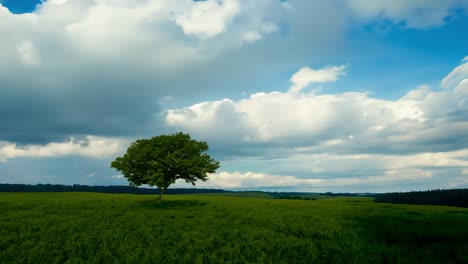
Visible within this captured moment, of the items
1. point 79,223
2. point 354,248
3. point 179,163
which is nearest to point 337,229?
point 354,248

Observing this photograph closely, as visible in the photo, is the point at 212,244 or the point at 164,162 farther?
the point at 164,162

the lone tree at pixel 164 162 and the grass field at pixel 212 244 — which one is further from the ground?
the lone tree at pixel 164 162

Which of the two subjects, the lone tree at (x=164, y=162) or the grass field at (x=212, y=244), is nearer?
the grass field at (x=212, y=244)

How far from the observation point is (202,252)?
1850 centimetres

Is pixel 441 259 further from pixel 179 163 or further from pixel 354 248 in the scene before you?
pixel 179 163

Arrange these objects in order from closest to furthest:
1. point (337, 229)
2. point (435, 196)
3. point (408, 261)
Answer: point (408, 261) < point (337, 229) < point (435, 196)

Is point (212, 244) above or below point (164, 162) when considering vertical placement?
below

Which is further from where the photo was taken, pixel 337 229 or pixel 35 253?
pixel 337 229

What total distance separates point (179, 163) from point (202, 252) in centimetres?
3104

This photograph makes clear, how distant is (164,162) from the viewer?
4856cm

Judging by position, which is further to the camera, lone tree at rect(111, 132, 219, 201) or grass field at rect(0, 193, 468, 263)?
lone tree at rect(111, 132, 219, 201)

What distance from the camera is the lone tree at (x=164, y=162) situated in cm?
4888

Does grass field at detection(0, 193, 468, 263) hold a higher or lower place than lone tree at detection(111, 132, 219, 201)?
lower

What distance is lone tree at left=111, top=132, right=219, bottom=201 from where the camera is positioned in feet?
160
